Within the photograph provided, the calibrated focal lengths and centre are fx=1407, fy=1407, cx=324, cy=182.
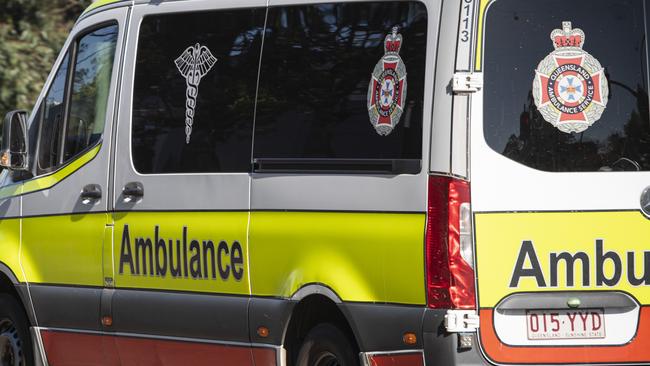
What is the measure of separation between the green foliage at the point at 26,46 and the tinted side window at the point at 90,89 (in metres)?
Answer: 4.60

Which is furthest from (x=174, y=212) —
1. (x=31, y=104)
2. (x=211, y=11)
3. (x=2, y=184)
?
(x=31, y=104)

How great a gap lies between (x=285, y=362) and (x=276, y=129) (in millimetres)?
1093

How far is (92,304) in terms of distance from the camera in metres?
7.71

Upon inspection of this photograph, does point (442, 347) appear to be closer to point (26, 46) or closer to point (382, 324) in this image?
point (382, 324)

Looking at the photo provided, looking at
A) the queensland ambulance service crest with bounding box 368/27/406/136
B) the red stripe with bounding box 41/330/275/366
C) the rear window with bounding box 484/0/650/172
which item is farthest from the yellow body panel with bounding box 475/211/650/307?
the red stripe with bounding box 41/330/275/366

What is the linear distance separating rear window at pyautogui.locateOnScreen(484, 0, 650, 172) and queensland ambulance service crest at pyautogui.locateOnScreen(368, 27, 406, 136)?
0.42 m

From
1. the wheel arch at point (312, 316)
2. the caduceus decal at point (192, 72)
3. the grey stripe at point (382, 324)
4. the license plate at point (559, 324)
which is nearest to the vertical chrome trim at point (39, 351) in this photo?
the caduceus decal at point (192, 72)

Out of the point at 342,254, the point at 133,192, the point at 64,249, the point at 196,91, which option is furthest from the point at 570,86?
the point at 64,249

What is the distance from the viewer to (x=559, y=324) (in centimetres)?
565

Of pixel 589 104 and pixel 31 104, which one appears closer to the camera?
pixel 589 104

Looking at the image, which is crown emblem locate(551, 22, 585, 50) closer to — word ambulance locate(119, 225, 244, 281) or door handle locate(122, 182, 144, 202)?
word ambulance locate(119, 225, 244, 281)

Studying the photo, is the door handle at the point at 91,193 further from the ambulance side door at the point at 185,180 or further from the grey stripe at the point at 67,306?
the grey stripe at the point at 67,306

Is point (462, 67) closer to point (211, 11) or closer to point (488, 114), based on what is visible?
point (488, 114)

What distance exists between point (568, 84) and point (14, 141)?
371cm
